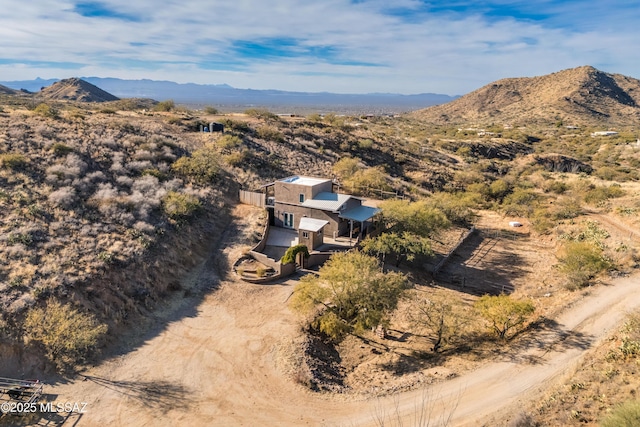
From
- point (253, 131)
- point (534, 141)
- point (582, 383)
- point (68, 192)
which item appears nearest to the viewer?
point (582, 383)

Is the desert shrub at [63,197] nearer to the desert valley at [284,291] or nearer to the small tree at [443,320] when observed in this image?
the desert valley at [284,291]

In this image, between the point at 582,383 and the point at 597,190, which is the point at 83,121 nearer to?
the point at 582,383

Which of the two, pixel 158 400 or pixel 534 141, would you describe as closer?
pixel 158 400

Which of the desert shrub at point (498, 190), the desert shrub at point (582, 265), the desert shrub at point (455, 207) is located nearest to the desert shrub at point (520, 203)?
the desert shrub at point (498, 190)

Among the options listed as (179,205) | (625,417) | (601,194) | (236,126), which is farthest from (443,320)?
(236,126)

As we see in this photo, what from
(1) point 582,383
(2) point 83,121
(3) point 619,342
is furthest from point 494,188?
(2) point 83,121

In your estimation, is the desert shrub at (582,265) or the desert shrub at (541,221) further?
the desert shrub at (541,221)
